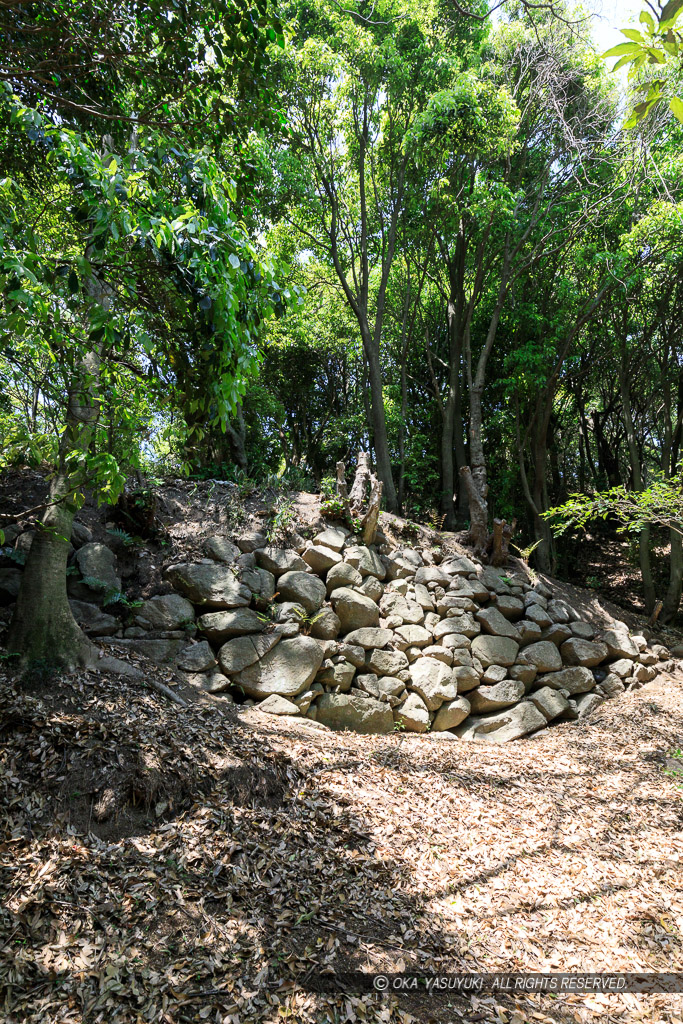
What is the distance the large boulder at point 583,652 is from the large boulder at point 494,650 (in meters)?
0.87

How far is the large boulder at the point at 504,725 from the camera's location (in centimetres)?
648

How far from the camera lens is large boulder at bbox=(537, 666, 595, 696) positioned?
721 centimetres

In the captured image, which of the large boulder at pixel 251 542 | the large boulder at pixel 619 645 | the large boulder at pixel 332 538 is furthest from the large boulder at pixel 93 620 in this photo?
the large boulder at pixel 619 645

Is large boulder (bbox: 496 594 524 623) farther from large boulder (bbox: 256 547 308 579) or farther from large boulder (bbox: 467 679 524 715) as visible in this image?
large boulder (bbox: 256 547 308 579)

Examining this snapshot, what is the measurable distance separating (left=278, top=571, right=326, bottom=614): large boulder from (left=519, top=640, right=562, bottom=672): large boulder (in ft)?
9.51

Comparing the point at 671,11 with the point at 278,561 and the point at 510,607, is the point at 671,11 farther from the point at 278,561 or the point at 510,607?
the point at 510,607

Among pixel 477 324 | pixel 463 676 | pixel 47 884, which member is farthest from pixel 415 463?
pixel 47 884

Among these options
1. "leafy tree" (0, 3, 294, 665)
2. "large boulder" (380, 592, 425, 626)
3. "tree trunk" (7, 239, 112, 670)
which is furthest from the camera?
"large boulder" (380, 592, 425, 626)

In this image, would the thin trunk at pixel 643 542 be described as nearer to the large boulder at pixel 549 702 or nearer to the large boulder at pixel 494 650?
the large boulder at pixel 549 702


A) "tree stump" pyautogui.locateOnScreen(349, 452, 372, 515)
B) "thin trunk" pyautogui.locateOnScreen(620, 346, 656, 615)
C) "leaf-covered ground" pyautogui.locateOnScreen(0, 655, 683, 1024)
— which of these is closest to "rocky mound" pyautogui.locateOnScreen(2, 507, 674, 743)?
"tree stump" pyautogui.locateOnScreen(349, 452, 372, 515)

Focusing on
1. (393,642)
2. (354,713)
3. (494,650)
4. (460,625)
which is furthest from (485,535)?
(354,713)

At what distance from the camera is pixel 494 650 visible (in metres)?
7.07

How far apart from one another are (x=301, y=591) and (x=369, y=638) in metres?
0.95

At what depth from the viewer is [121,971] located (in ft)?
7.82
